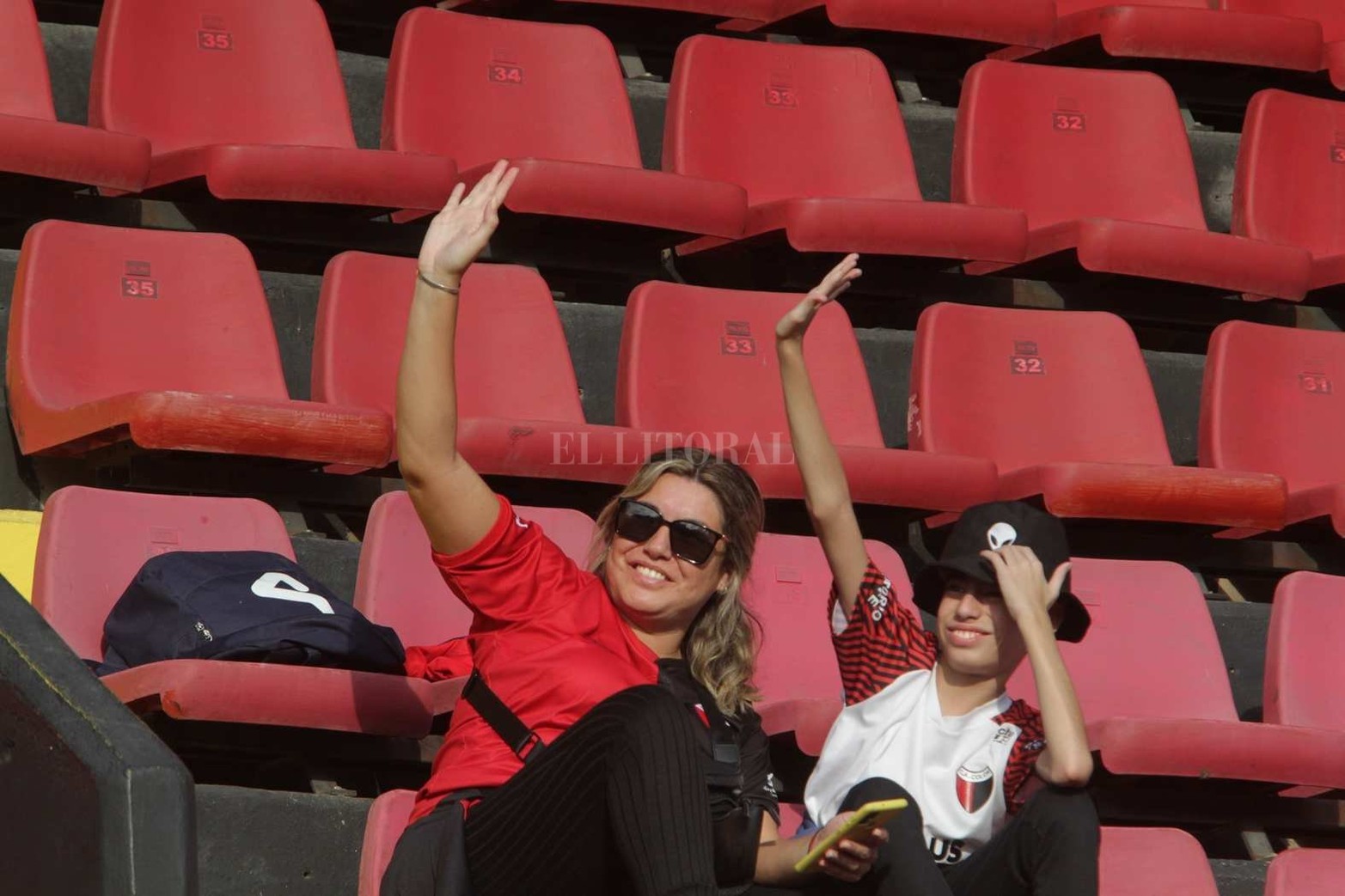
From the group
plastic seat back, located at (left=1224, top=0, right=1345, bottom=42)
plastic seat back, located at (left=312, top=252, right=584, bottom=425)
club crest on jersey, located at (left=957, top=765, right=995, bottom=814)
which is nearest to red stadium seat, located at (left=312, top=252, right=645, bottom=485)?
plastic seat back, located at (left=312, top=252, right=584, bottom=425)

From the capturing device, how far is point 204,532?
8.88 ft

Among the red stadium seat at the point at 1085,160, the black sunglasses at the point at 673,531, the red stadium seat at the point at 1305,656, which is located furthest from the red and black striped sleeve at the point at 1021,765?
the red stadium seat at the point at 1085,160

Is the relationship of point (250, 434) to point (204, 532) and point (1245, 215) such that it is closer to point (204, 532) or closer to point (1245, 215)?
point (204, 532)

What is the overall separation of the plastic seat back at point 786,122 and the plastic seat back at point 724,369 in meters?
0.50

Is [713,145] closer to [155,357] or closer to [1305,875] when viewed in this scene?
[155,357]

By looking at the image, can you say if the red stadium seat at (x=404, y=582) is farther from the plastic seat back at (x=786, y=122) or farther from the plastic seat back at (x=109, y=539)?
the plastic seat back at (x=786, y=122)

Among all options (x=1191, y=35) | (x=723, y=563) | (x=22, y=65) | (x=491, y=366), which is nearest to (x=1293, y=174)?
(x=1191, y=35)

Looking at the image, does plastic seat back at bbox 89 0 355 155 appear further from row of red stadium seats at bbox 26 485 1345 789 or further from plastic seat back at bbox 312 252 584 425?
row of red stadium seats at bbox 26 485 1345 789

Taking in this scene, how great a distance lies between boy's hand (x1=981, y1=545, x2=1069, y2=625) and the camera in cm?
232

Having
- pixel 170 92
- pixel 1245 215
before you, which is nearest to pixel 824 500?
pixel 170 92

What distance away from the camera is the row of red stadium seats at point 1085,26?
13.5ft

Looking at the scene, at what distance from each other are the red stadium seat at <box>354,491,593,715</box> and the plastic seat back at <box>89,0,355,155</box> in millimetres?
1088

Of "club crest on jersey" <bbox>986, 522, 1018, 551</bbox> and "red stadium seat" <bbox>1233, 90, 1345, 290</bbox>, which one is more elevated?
"red stadium seat" <bbox>1233, 90, 1345, 290</bbox>

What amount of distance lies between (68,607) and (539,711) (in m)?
0.67
